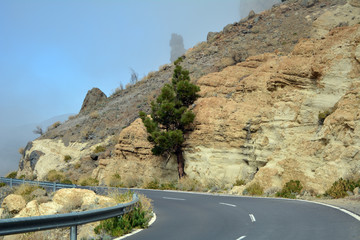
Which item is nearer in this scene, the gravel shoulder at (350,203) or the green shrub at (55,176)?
the gravel shoulder at (350,203)

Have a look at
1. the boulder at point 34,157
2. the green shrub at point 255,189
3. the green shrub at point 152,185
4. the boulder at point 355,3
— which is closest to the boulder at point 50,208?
the green shrub at point 255,189

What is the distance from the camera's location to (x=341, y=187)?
61.3 feet

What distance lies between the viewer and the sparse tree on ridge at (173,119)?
98.4 ft

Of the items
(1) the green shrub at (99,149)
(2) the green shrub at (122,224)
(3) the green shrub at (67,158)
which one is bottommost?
(2) the green shrub at (122,224)

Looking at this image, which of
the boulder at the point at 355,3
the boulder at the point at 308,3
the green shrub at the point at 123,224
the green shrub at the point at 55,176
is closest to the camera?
the green shrub at the point at 123,224

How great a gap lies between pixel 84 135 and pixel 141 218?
41.7 metres

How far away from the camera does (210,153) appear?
28578mm

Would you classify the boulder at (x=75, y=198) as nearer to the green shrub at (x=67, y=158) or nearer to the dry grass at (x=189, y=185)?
the dry grass at (x=189, y=185)

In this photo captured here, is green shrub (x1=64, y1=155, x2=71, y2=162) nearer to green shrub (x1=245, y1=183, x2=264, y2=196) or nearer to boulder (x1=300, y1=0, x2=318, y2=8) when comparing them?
green shrub (x1=245, y1=183, x2=264, y2=196)

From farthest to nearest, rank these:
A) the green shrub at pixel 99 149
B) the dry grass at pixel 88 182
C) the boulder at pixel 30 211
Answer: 1. the green shrub at pixel 99 149
2. the dry grass at pixel 88 182
3. the boulder at pixel 30 211

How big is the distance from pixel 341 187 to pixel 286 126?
25.1ft

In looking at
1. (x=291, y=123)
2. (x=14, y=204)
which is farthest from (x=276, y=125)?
(x=14, y=204)

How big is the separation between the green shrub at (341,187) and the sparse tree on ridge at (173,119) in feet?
44.6

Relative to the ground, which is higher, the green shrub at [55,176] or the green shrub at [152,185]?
the green shrub at [55,176]
